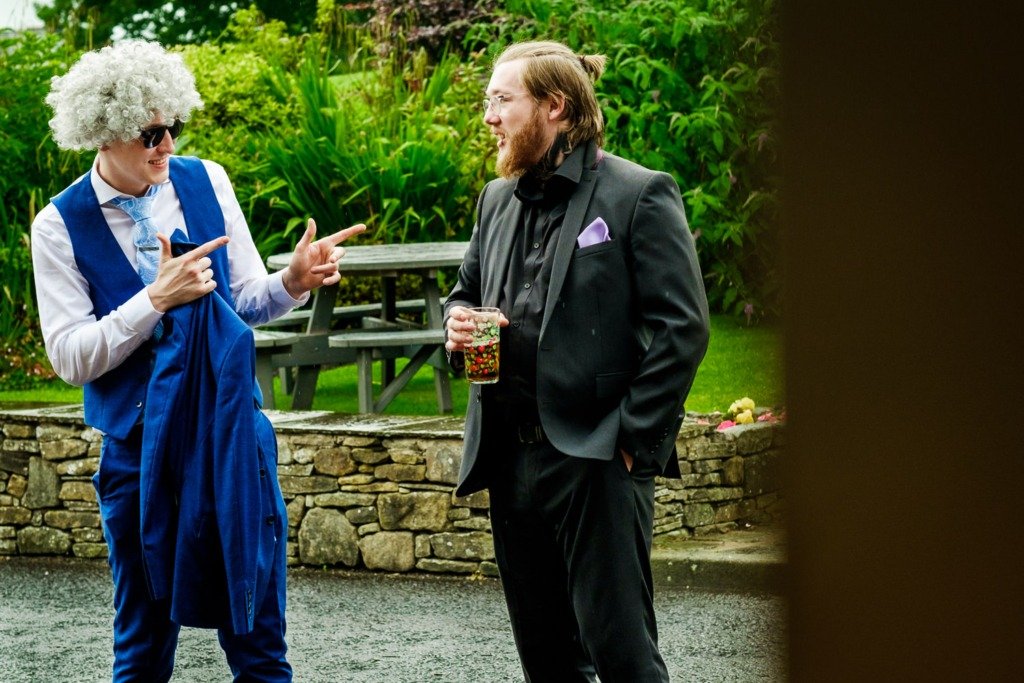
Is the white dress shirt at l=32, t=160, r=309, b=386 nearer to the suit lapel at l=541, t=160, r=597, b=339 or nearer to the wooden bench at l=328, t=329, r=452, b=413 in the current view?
the suit lapel at l=541, t=160, r=597, b=339

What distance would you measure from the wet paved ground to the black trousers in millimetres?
1526

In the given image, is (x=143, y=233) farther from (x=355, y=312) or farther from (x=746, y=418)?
(x=355, y=312)

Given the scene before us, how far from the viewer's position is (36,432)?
730cm

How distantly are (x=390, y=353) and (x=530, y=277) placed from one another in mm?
5377

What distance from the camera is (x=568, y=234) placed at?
315 cm

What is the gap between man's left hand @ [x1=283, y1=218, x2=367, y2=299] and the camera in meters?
3.66

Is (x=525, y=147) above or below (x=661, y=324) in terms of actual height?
above

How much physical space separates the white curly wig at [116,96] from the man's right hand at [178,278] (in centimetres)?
31

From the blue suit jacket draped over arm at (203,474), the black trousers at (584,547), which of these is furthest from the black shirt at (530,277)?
the blue suit jacket draped over arm at (203,474)

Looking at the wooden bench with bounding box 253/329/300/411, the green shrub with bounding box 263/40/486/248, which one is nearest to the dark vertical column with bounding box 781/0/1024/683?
the wooden bench with bounding box 253/329/300/411

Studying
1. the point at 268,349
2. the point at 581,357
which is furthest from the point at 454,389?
the point at 581,357

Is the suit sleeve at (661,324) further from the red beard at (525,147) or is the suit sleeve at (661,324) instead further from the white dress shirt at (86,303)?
the white dress shirt at (86,303)

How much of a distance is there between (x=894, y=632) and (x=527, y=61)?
2.70m

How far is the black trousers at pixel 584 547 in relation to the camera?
3133mm
